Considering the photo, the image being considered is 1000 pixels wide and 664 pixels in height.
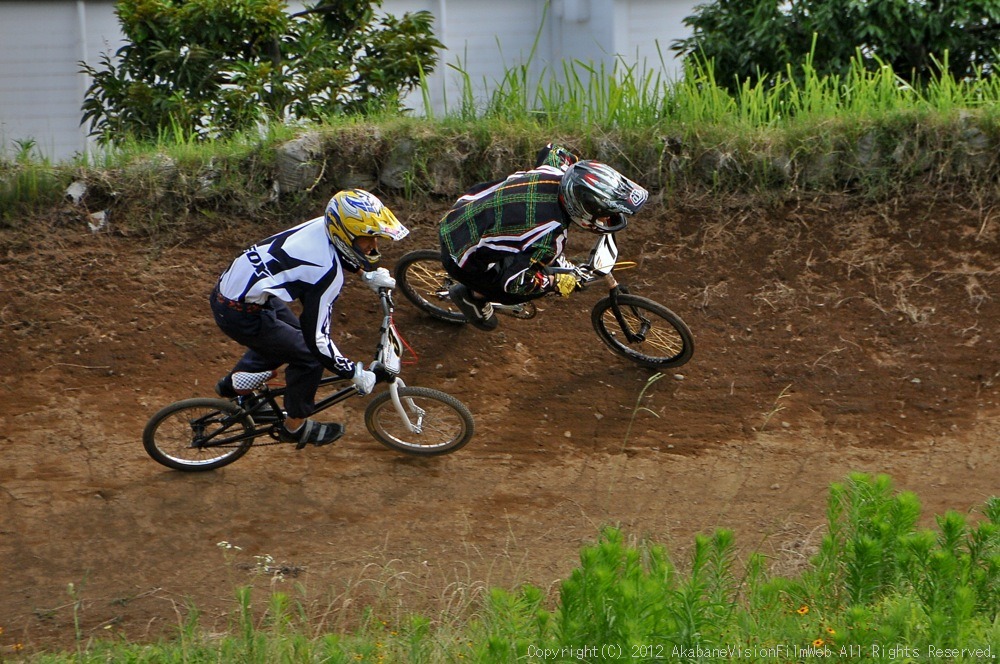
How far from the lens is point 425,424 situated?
6.50 m

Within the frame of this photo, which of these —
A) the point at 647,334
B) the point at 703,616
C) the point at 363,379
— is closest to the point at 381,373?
the point at 363,379

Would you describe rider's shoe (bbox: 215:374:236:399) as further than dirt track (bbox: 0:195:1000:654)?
Yes

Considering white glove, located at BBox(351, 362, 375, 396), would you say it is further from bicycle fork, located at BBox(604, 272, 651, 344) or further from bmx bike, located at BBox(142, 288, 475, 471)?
bicycle fork, located at BBox(604, 272, 651, 344)

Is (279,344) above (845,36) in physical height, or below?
below

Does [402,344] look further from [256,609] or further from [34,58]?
[34,58]

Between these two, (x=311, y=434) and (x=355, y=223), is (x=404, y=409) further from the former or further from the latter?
(x=355, y=223)

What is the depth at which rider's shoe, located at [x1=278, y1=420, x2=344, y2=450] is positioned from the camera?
6227 millimetres

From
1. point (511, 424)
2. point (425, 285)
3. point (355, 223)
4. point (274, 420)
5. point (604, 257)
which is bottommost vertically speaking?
point (511, 424)

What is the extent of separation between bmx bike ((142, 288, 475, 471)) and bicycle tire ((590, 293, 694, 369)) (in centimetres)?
128

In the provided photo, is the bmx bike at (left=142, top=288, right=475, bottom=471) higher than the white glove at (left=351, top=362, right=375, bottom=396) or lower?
lower

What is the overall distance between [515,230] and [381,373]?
3.93ft

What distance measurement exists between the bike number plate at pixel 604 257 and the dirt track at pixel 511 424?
1.06 metres

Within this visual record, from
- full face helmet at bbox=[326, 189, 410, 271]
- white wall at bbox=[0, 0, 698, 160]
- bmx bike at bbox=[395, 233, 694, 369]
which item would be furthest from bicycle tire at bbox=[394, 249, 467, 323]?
white wall at bbox=[0, 0, 698, 160]

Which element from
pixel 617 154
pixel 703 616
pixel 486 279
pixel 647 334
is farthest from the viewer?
pixel 617 154
